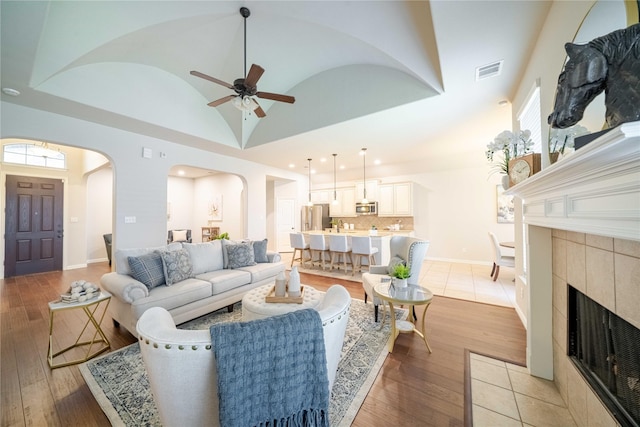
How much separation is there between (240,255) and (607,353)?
148 inches

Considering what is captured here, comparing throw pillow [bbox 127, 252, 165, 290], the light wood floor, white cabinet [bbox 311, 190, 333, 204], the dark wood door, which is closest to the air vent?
the light wood floor

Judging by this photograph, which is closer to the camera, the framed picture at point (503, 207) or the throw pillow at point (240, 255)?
the throw pillow at point (240, 255)

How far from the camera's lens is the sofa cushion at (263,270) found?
11.3 ft

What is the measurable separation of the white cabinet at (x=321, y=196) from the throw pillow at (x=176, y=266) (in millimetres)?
→ 5635

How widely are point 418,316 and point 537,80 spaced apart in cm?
294

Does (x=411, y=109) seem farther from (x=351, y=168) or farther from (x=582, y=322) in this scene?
(x=351, y=168)

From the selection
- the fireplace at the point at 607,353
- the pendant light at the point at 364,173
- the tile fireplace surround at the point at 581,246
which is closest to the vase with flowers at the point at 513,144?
the tile fireplace surround at the point at 581,246

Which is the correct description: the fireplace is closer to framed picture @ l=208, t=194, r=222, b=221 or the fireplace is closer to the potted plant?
the potted plant

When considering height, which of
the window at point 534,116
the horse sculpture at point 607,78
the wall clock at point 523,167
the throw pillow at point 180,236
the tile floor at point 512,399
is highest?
the window at point 534,116

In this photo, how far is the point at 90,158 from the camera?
5.53 m

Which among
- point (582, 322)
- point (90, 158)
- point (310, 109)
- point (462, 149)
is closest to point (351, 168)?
point (462, 149)

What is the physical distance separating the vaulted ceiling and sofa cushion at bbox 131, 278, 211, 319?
267 cm

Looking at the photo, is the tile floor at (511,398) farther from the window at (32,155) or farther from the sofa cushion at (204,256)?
the window at (32,155)

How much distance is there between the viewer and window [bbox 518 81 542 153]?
2.26m
